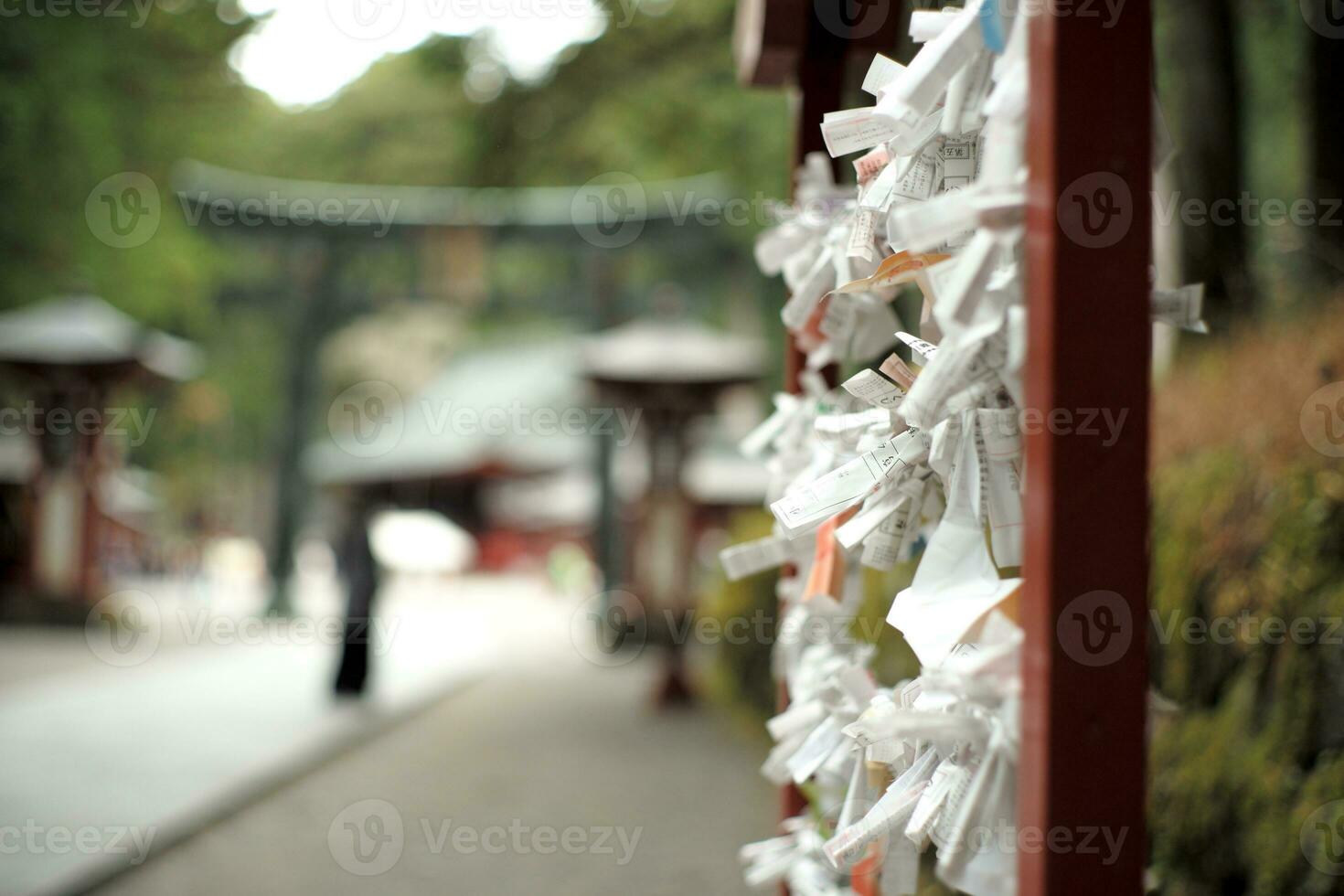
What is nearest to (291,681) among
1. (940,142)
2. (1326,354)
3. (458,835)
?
(458,835)

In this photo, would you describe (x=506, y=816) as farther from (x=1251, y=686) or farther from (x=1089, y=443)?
(x=1089, y=443)

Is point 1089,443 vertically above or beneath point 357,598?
above

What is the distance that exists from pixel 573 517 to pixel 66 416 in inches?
479

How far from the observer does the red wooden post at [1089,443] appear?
966 mm

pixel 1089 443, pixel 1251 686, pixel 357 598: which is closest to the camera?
pixel 1089 443

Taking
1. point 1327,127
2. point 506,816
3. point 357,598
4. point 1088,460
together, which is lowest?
point 506,816

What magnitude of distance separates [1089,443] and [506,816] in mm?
4680

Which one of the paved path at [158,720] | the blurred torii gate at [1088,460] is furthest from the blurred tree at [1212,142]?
the paved path at [158,720]

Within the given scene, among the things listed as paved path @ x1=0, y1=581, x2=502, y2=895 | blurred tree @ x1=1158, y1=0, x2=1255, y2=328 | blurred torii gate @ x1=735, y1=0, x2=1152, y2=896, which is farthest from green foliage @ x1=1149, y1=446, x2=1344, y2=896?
paved path @ x1=0, y1=581, x2=502, y2=895

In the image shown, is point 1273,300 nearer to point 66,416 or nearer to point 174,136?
point 66,416

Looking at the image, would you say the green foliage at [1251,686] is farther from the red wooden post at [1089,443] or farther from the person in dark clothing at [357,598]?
the person in dark clothing at [357,598]

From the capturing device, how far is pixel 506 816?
203 inches

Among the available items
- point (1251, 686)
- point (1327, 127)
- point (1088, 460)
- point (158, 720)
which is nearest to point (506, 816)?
point (158, 720)

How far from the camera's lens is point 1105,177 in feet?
3.20
